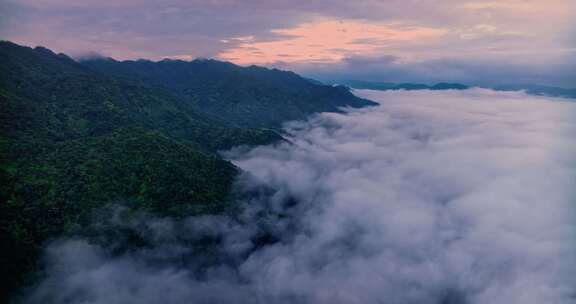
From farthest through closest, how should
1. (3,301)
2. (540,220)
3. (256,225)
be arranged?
1. (540,220)
2. (256,225)
3. (3,301)

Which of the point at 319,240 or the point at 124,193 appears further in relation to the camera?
the point at 319,240

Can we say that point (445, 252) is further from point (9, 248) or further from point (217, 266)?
point (9, 248)

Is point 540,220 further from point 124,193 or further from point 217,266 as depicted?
point 124,193

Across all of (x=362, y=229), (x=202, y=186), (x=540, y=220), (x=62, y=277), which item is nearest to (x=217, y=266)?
(x=202, y=186)

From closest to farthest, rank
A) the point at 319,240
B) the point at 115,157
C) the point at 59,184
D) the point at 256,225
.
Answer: the point at 59,184 < the point at 115,157 < the point at 256,225 < the point at 319,240

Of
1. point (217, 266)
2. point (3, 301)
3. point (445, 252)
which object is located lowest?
point (445, 252)

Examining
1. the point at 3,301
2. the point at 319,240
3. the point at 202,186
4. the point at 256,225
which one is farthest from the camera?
the point at 319,240

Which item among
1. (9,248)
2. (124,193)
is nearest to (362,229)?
(124,193)

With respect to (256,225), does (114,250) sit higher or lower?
higher

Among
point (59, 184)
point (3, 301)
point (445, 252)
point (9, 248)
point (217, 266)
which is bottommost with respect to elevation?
point (445, 252)
